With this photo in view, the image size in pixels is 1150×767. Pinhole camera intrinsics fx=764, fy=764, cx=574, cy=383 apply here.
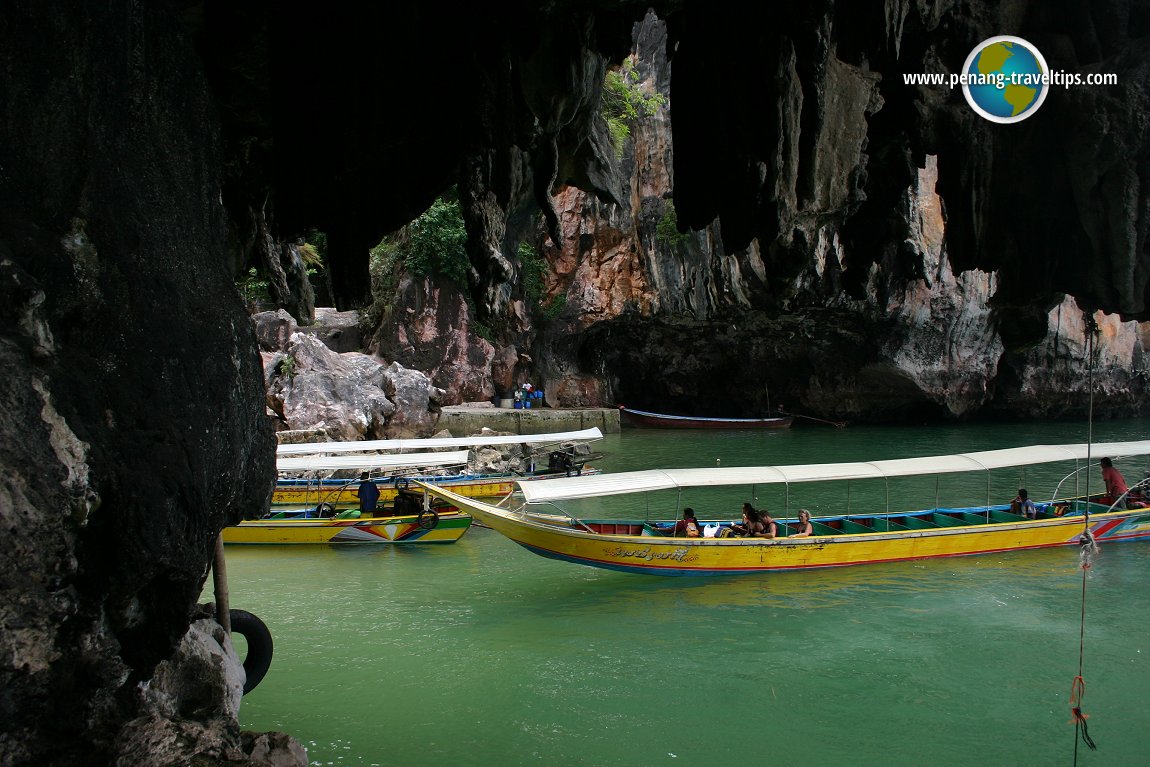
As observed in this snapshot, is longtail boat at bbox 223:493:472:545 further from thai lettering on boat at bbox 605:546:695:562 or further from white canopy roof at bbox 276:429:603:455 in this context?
white canopy roof at bbox 276:429:603:455

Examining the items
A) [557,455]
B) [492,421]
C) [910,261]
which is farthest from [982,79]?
[492,421]

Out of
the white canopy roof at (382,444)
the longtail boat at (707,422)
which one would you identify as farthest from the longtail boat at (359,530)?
the longtail boat at (707,422)

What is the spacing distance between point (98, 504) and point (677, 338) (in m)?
31.4

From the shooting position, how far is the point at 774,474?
41.9 feet

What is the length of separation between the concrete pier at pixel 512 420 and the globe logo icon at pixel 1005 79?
20.5 m

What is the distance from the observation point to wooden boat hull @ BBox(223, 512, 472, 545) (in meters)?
14.0

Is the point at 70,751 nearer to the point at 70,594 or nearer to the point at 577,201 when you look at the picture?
the point at 70,594

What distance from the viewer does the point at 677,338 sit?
34000mm

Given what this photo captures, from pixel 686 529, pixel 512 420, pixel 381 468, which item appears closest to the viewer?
pixel 686 529

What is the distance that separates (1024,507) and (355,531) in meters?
11.9

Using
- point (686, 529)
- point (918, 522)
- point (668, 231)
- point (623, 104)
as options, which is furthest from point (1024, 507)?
point (623, 104)

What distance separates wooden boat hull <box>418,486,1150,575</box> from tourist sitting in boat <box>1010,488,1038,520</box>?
39 cm

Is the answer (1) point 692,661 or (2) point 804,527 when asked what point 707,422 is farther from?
(1) point 692,661

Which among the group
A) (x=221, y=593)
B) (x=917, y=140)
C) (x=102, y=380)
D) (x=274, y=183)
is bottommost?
(x=221, y=593)
